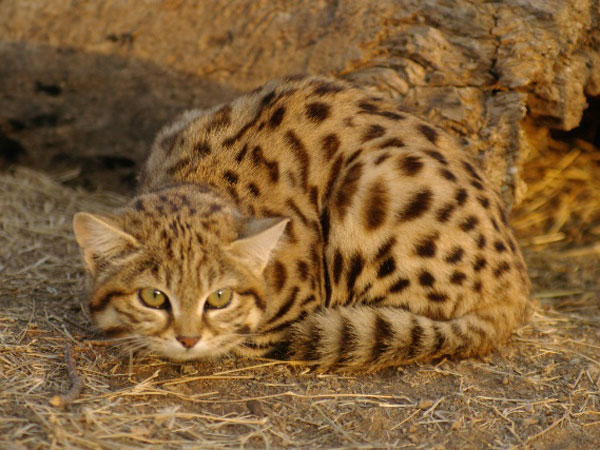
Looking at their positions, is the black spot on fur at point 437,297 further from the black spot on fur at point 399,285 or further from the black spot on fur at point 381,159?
the black spot on fur at point 381,159

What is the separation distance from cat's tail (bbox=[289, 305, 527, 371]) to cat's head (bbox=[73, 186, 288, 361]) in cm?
46

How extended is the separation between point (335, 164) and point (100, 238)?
151 cm

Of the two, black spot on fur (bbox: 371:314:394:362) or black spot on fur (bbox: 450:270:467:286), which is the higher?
black spot on fur (bbox: 450:270:467:286)

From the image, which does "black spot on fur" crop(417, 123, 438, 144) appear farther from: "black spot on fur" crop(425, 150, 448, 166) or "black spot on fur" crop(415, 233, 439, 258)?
"black spot on fur" crop(415, 233, 439, 258)

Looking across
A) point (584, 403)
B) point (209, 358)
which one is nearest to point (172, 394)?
point (209, 358)

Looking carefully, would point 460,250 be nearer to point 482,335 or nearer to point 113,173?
point 482,335

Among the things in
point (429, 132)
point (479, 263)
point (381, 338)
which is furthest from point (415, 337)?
point (429, 132)

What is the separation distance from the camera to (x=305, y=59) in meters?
5.47

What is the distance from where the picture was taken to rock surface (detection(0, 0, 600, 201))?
204 inches

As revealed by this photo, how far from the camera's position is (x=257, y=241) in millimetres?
3416

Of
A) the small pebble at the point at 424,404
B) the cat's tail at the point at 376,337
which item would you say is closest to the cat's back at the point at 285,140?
the cat's tail at the point at 376,337

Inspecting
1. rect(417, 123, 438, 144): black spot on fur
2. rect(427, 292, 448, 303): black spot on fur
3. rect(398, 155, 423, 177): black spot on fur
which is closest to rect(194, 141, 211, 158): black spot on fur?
rect(398, 155, 423, 177): black spot on fur

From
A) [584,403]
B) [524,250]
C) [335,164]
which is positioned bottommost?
[524,250]

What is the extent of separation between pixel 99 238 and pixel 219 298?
2.13ft
